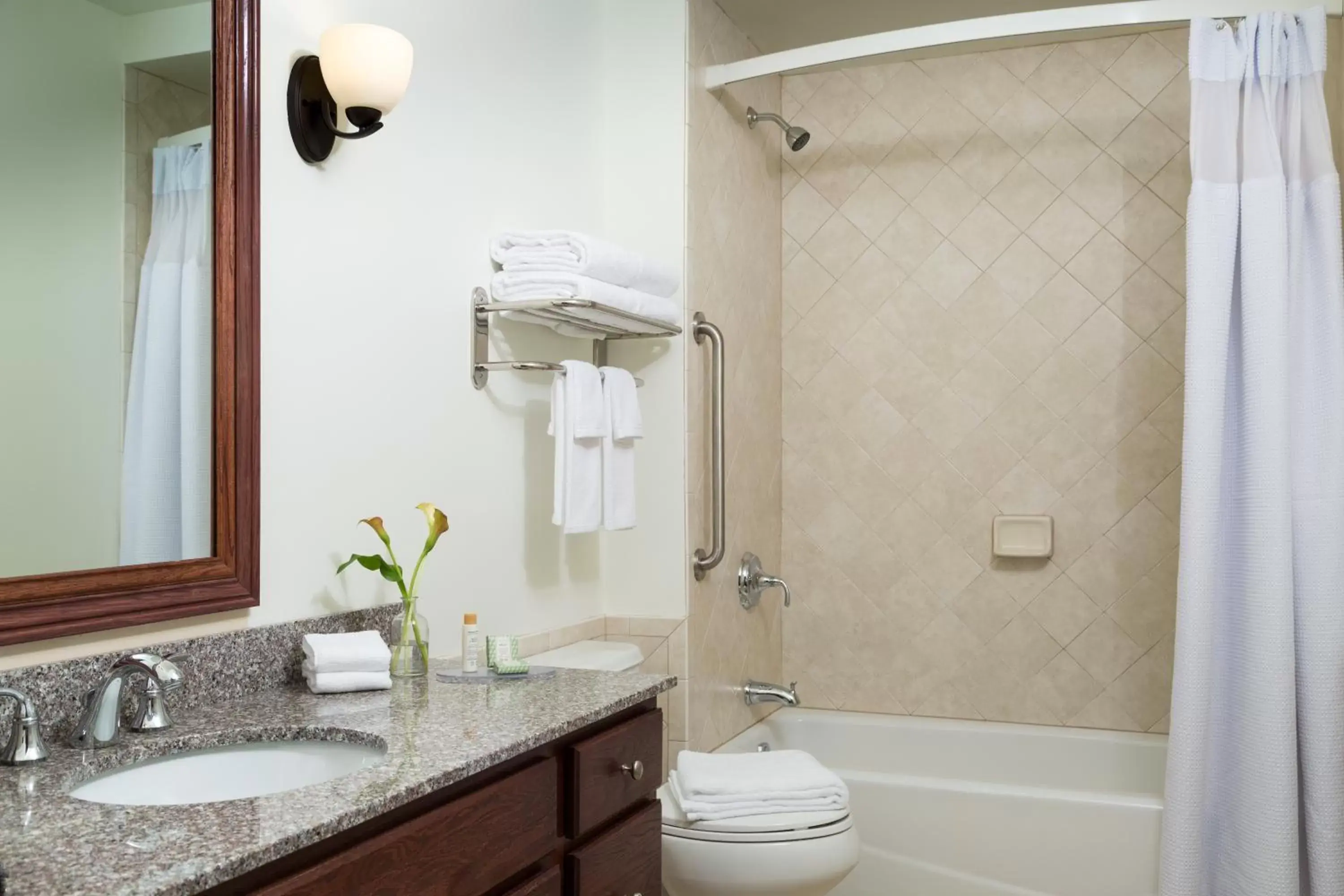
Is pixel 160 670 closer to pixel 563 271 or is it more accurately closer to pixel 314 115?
pixel 314 115

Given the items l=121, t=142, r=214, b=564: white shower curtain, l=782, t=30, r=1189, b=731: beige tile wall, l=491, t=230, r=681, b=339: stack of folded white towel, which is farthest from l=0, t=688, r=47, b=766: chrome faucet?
l=782, t=30, r=1189, b=731: beige tile wall

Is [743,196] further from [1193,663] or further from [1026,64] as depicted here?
[1193,663]

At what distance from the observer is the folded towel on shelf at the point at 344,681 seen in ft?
5.53

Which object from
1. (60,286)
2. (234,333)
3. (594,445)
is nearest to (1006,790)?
(594,445)

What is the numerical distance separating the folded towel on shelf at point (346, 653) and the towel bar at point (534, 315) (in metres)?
0.70

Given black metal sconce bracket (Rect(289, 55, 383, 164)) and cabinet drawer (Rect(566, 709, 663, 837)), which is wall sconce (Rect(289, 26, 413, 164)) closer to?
black metal sconce bracket (Rect(289, 55, 383, 164))

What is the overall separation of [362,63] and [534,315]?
696 millimetres

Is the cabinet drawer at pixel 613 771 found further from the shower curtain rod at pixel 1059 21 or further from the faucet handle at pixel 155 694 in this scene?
the shower curtain rod at pixel 1059 21

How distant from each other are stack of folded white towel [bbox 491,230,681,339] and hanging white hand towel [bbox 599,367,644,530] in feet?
0.47

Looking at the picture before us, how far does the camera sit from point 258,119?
1734mm

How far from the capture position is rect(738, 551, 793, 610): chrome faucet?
127 inches

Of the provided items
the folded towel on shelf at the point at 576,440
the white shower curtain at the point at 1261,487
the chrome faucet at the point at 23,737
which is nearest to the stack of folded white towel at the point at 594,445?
the folded towel on shelf at the point at 576,440

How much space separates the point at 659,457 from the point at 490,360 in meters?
0.62

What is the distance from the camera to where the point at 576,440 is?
2355mm
